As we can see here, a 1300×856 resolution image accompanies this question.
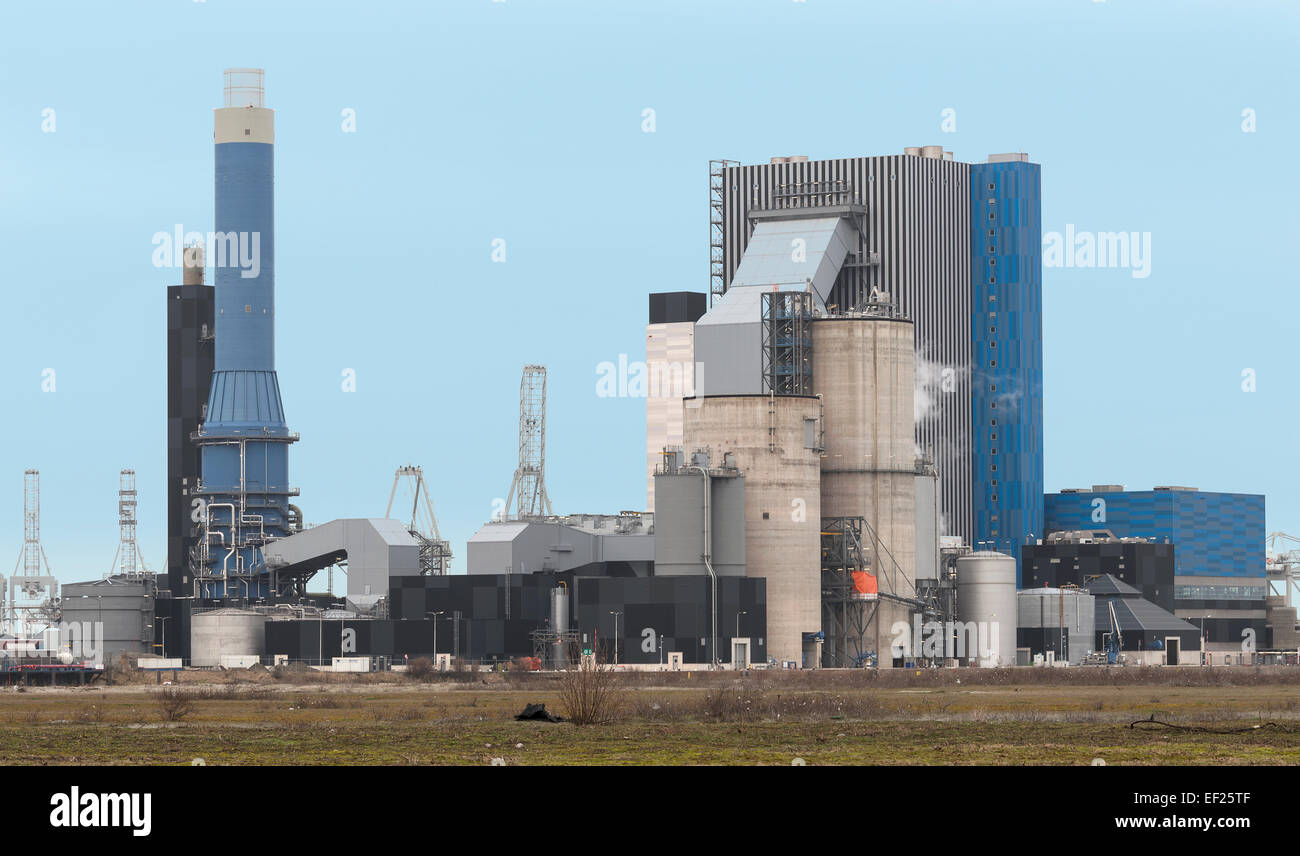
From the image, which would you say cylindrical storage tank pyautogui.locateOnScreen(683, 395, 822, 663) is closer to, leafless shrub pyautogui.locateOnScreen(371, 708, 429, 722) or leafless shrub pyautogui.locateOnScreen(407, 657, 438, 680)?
leafless shrub pyautogui.locateOnScreen(407, 657, 438, 680)

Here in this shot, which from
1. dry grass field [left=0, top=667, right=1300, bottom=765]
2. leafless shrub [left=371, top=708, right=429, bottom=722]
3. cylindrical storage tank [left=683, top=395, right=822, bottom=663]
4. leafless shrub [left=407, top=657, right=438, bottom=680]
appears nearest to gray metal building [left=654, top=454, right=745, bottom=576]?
cylindrical storage tank [left=683, top=395, right=822, bottom=663]

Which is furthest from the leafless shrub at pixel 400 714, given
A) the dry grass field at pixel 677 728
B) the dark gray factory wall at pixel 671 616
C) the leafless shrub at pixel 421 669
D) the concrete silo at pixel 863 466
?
the concrete silo at pixel 863 466

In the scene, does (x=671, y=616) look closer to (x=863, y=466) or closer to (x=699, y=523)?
(x=699, y=523)

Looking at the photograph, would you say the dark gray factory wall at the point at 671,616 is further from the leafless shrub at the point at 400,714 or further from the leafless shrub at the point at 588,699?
the leafless shrub at the point at 588,699

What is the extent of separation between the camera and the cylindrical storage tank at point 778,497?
18738 centimetres

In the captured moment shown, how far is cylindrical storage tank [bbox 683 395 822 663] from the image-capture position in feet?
615

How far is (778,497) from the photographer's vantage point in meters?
188

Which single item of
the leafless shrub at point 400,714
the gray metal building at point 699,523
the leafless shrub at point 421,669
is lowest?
the leafless shrub at point 421,669

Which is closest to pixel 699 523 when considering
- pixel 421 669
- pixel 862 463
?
pixel 862 463

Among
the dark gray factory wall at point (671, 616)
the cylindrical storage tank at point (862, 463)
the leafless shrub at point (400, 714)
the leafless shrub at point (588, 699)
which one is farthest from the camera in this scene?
the cylindrical storage tank at point (862, 463)

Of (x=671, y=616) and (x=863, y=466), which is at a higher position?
(x=863, y=466)

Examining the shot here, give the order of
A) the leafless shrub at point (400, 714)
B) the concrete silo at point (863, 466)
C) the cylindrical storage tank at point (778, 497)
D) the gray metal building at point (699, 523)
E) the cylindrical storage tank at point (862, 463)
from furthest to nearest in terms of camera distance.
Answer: the cylindrical storage tank at point (862, 463) → the concrete silo at point (863, 466) → the cylindrical storage tank at point (778, 497) → the gray metal building at point (699, 523) → the leafless shrub at point (400, 714)

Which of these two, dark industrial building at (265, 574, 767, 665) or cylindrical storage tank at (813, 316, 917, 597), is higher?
cylindrical storage tank at (813, 316, 917, 597)
